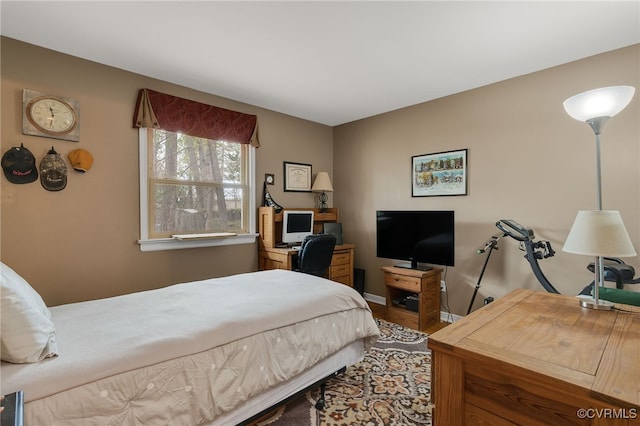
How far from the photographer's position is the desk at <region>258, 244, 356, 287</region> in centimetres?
353

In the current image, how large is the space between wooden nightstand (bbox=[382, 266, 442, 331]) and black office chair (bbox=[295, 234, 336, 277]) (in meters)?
0.74

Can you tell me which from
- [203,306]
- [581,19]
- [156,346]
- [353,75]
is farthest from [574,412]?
[353,75]

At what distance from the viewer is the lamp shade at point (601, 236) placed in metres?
1.29

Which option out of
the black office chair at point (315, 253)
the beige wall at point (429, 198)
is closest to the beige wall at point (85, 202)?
the beige wall at point (429, 198)

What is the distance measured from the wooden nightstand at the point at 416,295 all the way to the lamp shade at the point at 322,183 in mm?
1464

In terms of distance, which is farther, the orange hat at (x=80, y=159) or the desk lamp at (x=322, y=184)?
the desk lamp at (x=322, y=184)

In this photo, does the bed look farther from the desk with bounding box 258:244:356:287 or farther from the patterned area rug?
the desk with bounding box 258:244:356:287

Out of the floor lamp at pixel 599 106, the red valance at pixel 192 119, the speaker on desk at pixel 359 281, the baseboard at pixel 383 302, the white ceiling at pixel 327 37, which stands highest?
the white ceiling at pixel 327 37

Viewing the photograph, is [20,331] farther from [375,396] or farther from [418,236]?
[418,236]

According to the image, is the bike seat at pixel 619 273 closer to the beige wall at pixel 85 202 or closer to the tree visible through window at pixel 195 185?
the tree visible through window at pixel 195 185

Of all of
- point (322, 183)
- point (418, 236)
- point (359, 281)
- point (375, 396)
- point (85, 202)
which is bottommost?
point (375, 396)

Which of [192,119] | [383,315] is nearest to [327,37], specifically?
[192,119]

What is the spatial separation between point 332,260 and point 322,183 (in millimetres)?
1148

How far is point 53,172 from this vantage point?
2500 millimetres
